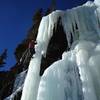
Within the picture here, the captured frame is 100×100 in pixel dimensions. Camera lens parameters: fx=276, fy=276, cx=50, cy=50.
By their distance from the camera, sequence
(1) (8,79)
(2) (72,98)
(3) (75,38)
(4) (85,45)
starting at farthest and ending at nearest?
(1) (8,79)
(3) (75,38)
(4) (85,45)
(2) (72,98)

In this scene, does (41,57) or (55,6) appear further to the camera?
(55,6)

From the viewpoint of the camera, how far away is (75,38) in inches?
361

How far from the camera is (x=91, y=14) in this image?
31.4ft

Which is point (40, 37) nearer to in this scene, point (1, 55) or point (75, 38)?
point (75, 38)

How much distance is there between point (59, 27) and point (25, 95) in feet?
9.85

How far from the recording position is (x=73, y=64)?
24.5 ft

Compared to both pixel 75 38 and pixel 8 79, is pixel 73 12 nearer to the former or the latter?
pixel 75 38

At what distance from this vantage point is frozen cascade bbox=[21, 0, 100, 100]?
668cm

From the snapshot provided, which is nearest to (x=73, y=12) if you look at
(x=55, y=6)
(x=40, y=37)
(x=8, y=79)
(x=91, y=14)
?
(x=91, y=14)

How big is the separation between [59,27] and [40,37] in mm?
812

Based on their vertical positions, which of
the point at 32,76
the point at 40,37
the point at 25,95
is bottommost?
the point at 25,95

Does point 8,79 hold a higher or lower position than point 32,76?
higher

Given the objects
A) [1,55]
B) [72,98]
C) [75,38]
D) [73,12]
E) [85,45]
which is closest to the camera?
[72,98]

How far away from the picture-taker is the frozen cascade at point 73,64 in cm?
668
